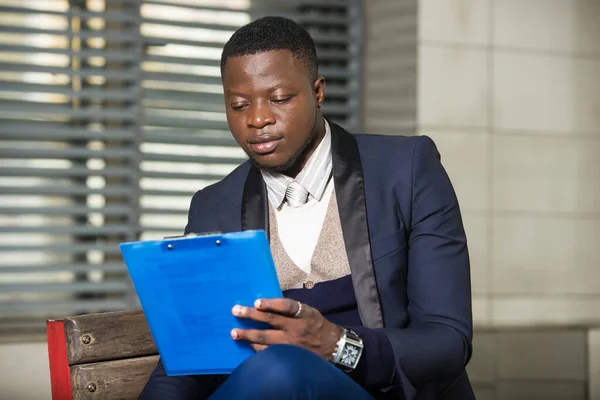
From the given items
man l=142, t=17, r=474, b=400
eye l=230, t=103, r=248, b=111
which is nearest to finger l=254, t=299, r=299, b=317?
man l=142, t=17, r=474, b=400

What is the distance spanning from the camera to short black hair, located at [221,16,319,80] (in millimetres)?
2395

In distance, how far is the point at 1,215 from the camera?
488 cm

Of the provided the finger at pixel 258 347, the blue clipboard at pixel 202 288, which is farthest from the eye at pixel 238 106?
the finger at pixel 258 347

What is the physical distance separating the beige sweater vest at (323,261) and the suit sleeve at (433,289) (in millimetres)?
187

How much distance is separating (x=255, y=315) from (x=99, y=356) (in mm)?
699

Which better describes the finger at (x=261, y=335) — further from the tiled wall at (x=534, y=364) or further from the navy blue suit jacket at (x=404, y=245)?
the tiled wall at (x=534, y=364)

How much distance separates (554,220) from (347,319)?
320cm

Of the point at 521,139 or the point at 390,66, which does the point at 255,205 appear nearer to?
the point at 390,66

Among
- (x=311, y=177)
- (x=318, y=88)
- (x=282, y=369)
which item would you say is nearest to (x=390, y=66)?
(x=318, y=88)

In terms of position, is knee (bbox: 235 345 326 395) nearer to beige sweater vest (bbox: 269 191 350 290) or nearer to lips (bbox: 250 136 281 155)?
beige sweater vest (bbox: 269 191 350 290)

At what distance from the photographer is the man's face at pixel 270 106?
236 cm

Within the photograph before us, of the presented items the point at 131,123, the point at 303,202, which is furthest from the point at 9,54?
the point at 303,202

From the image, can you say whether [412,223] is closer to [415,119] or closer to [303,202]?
[303,202]

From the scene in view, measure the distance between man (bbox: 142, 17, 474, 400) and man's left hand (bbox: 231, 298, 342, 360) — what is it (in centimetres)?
5
